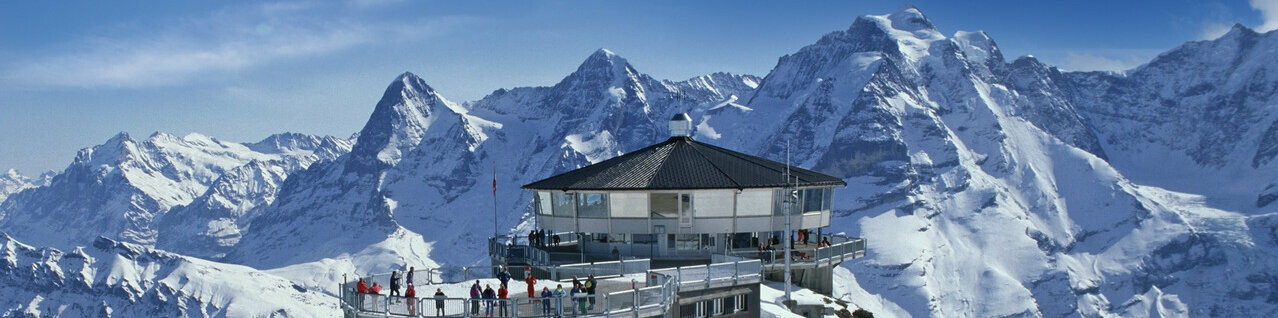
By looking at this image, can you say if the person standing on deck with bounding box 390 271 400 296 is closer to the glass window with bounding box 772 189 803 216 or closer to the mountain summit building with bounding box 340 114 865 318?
the mountain summit building with bounding box 340 114 865 318

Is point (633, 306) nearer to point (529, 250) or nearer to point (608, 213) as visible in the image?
point (608, 213)

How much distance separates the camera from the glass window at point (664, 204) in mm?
61375

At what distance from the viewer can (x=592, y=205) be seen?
6319 cm

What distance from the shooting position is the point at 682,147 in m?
67.0

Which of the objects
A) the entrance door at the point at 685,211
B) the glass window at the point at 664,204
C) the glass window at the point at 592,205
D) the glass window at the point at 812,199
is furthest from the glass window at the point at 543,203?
the glass window at the point at 812,199

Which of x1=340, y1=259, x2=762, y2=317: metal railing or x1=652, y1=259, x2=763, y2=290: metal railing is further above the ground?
x1=652, y1=259, x2=763, y2=290: metal railing

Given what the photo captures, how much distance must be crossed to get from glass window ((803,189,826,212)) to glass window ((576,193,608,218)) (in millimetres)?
11129

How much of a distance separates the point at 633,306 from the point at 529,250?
1002 inches

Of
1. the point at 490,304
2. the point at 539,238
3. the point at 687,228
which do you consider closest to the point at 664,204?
the point at 687,228

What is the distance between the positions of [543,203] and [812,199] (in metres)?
14.6

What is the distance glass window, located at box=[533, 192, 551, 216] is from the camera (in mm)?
68125

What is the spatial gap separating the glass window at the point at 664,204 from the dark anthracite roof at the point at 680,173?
2.81ft

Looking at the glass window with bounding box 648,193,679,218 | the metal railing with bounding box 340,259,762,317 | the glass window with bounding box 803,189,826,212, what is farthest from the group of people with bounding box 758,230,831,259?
the metal railing with bounding box 340,259,762,317

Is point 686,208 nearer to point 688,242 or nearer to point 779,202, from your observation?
point 688,242
